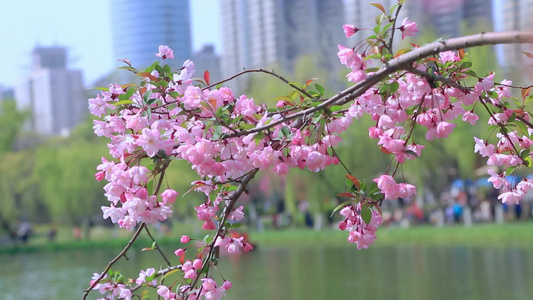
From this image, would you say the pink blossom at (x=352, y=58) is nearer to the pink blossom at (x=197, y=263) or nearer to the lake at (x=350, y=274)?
the pink blossom at (x=197, y=263)

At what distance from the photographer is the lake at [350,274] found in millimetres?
9625

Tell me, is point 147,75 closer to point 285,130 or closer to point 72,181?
point 285,130

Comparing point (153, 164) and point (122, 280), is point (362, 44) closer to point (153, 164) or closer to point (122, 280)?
point (153, 164)

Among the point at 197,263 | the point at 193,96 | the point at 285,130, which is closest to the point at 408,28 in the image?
the point at 285,130

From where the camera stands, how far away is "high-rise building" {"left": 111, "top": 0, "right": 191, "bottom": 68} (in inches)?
3265

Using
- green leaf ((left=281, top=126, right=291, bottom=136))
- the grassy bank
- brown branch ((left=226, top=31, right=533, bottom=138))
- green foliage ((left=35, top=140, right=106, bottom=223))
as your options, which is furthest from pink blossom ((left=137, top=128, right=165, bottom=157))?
green foliage ((left=35, top=140, right=106, bottom=223))

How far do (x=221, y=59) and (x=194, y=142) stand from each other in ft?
189

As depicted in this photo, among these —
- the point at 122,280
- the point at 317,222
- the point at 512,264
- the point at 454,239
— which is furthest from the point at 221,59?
the point at 122,280

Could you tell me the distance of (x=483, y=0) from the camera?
28953mm

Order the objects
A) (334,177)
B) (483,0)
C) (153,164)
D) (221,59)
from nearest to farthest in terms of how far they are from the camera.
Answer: (153,164)
(334,177)
(483,0)
(221,59)

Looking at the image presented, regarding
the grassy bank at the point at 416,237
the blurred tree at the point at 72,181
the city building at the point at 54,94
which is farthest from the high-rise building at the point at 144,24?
the grassy bank at the point at 416,237

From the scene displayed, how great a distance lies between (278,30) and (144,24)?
37677mm

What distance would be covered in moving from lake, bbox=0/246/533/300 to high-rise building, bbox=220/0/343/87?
111 ft

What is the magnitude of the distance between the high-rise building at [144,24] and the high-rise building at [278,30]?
22658 mm
